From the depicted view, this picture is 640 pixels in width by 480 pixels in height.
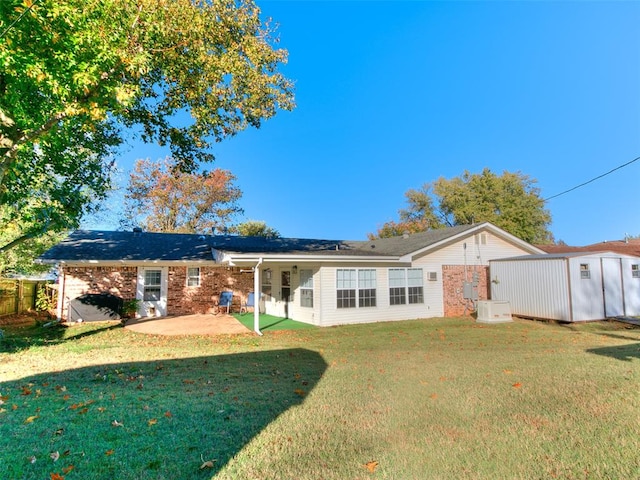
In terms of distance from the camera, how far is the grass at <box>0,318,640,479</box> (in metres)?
2.76

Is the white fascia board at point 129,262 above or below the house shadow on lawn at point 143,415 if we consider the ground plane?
above

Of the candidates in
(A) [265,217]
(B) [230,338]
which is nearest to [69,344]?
(B) [230,338]

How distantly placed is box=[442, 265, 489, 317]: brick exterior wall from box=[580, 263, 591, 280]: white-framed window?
12.1ft

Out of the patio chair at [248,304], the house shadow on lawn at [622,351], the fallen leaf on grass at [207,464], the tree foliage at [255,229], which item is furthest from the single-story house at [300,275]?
the tree foliage at [255,229]

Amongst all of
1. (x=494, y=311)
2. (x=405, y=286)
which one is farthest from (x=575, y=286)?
(x=405, y=286)

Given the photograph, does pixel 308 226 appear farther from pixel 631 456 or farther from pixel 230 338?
pixel 631 456

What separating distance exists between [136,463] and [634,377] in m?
6.59

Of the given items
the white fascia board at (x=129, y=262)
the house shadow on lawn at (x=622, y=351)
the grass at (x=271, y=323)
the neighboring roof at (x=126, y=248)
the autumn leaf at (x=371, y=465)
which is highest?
the neighboring roof at (x=126, y=248)

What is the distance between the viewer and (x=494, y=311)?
12.7 metres

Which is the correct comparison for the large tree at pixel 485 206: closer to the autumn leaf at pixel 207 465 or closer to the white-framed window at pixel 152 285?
the white-framed window at pixel 152 285

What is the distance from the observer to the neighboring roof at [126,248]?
12.7 metres

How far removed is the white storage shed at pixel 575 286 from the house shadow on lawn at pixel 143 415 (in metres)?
10.5

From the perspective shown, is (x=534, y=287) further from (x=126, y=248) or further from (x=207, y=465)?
(x=126, y=248)

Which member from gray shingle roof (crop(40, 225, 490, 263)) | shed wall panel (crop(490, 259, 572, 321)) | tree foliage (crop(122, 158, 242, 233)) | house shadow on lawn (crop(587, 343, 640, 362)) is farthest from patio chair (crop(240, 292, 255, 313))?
tree foliage (crop(122, 158, 242, 233))
